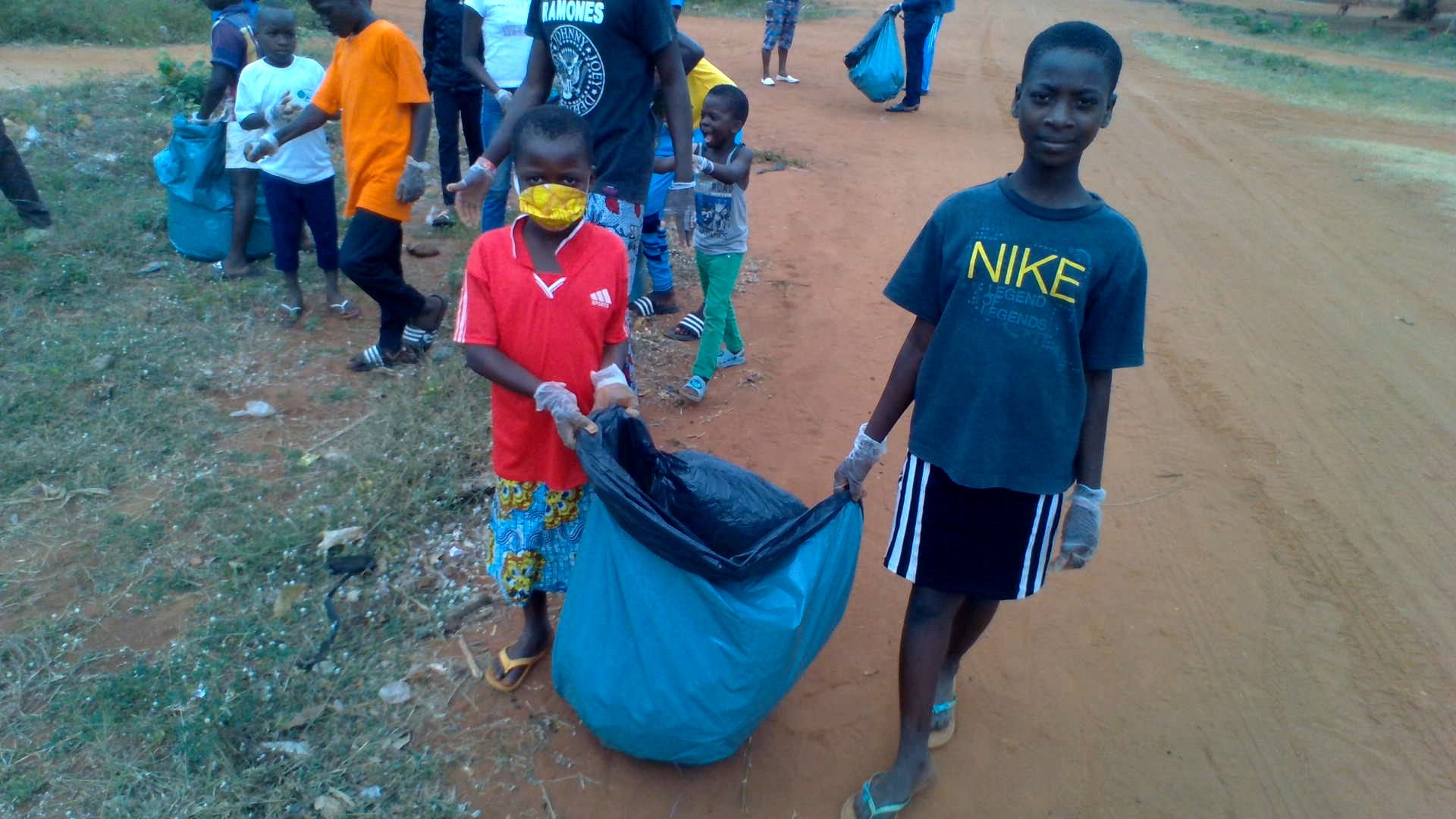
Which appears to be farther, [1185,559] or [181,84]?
[181,84]

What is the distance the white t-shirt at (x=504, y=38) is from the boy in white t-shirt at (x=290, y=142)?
0.93 meters

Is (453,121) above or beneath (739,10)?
beneath

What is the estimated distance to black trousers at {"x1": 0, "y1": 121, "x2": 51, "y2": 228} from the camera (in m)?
5.66

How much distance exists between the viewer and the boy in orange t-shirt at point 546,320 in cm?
234

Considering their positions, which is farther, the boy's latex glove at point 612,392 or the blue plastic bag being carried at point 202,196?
the blue plastic bag being carried at point 202,196

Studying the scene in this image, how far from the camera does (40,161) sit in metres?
6.81

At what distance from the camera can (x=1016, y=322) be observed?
2.02 metres

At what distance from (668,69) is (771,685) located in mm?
2378

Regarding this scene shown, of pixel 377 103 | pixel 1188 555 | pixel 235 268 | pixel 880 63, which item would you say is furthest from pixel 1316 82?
pixel 235 268

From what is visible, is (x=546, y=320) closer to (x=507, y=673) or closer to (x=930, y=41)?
(x=507, y=673)

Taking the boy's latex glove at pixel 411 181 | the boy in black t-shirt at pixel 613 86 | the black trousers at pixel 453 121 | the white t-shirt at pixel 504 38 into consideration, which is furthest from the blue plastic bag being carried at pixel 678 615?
the black trousers at pixel 453 121

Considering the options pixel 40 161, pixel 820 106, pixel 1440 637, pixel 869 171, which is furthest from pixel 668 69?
pixel 820 106

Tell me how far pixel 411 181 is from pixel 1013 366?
2969 mm

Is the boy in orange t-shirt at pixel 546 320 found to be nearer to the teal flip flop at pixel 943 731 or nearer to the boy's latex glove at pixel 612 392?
the boy's latex glove at pixel 612 392
